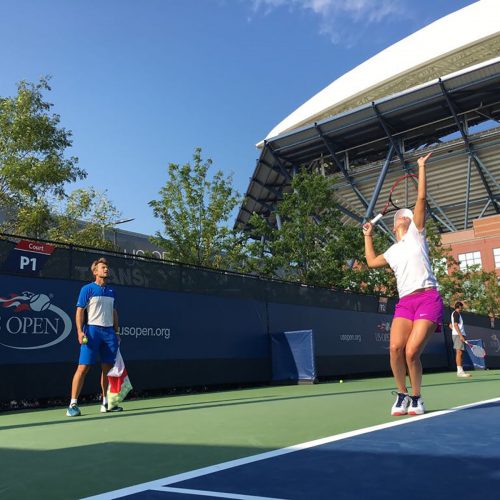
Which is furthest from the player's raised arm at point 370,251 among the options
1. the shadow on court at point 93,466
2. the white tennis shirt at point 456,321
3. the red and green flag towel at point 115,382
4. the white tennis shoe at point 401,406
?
the white tennis shirt at point 456,321

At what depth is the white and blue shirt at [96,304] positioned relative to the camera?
267 inches

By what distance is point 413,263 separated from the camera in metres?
5.18

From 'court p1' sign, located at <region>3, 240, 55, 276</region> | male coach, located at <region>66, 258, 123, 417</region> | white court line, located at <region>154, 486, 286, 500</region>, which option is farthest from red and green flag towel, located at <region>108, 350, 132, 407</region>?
white court line, located at <region>154, 486, 286, 500</region>

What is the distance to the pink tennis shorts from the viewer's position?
5.04 m

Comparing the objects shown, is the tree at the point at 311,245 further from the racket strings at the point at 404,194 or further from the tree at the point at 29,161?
the racket strings at the point at 404,194

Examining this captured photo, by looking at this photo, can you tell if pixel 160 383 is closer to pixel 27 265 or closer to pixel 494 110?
pixel 27 265

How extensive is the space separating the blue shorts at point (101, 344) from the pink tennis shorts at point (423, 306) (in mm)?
3636

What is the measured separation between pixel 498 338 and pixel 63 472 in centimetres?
2635

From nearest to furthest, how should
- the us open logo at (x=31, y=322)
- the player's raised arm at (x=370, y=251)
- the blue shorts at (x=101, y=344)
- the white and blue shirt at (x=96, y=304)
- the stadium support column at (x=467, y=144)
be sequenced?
the player's raised arm at (x=370, y=251)
the blue shorts at (x=101, y=344)
the white and blue shirt at (x=96, y=304)
the us open logo at (x=31, y=322)
the stadium support column at (x=467, y=144)

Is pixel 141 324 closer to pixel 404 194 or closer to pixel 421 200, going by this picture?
pixel 421 200

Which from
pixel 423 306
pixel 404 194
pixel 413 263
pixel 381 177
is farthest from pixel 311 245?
pixel 404 194

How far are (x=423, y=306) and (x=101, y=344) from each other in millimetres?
3988

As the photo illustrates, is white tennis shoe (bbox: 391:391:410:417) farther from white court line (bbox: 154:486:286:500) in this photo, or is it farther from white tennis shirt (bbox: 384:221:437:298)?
white court line (bbox: 154:486:286:500)

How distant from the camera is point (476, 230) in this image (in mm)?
53969
